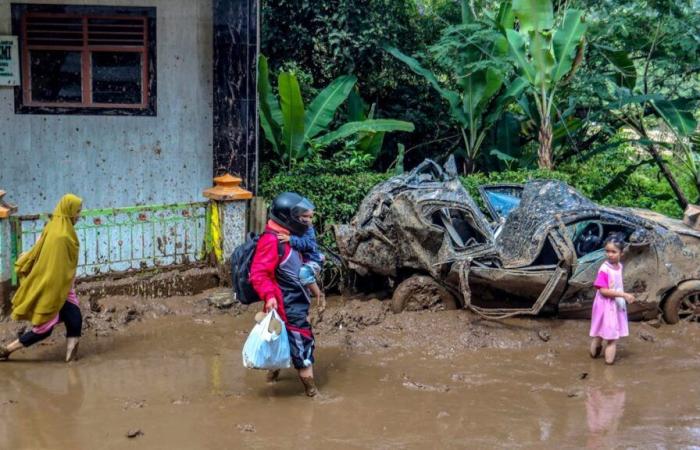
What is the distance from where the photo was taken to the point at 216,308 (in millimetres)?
10273

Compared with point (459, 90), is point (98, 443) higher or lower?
lower

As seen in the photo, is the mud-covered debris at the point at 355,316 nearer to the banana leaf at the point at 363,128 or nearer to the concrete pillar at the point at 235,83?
the concrete pillar at the point at 235,83

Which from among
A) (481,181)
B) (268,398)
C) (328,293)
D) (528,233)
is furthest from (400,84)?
(268,398)

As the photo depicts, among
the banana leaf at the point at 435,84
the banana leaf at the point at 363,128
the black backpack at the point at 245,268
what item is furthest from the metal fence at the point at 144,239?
the banana leaf at the point at 435,84

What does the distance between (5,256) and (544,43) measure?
25.0ft

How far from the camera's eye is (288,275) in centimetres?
743

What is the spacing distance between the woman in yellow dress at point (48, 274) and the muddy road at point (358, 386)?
474mm

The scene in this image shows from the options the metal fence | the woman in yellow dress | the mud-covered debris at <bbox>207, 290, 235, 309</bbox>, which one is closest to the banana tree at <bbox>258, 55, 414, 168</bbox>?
the metal fence

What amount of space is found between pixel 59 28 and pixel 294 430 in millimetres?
6694

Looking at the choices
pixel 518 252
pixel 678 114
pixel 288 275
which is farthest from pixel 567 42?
pixel 288 275

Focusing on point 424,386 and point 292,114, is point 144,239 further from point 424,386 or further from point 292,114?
point 424,386

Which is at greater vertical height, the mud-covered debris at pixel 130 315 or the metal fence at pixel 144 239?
the metal fence at pixel 144 239

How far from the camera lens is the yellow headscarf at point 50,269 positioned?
810cm

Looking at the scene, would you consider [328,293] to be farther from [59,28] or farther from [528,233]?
[59,28]
